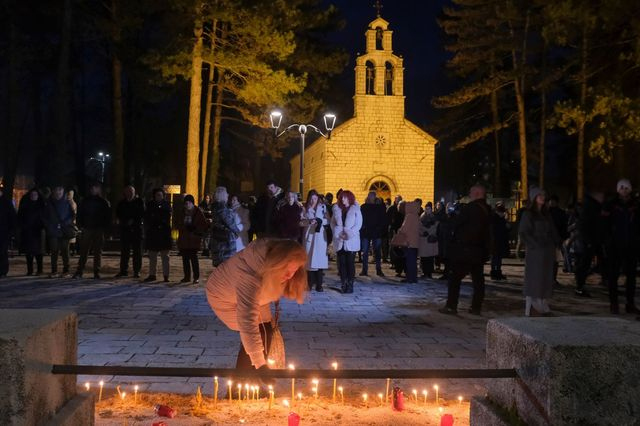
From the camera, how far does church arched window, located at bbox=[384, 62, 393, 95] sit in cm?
3594

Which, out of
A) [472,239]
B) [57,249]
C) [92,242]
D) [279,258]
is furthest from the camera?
[57,249]

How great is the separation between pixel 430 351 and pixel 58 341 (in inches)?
168

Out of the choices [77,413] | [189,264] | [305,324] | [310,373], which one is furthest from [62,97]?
[310,373]

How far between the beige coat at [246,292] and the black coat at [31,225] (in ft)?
31.0

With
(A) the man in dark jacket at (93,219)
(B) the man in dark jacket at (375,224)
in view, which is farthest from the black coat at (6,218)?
(B) the man in dark jacket at (375,224)

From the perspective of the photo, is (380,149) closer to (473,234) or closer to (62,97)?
(62,97)

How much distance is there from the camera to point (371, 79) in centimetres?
3666

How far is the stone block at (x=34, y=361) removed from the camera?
2.45 m

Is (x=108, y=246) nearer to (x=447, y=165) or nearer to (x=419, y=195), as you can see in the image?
(x=419, y=195)

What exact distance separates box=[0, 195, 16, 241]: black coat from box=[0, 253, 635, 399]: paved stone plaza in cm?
89

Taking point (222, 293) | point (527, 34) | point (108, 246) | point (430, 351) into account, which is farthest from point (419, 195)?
point (222, 293)

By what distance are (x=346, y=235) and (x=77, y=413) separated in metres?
7.88

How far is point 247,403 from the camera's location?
4.43 meters

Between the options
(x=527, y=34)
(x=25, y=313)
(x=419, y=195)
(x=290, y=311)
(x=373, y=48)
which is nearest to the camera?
(x=25, y=313)
